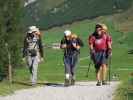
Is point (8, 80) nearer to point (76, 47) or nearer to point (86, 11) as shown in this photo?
point (76, 47)

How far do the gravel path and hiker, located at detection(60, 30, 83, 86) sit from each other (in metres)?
1.06

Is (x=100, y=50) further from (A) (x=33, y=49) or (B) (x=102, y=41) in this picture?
(A) (x=33, y=49)

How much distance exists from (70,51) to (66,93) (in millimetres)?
3482

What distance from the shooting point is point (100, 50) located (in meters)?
21.1

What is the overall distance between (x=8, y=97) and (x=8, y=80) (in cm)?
504

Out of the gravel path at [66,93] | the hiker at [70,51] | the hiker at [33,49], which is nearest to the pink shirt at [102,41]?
the hiker at [70,51]

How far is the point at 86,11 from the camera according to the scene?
144 metres

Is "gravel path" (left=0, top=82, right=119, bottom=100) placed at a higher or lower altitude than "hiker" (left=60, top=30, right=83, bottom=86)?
lower

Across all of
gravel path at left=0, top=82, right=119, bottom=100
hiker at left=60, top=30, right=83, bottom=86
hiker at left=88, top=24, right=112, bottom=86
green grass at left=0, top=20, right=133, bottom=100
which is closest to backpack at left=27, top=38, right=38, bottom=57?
hiker at left=60, top=30, right=83, bottom=86

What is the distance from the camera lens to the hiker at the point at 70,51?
2159cm

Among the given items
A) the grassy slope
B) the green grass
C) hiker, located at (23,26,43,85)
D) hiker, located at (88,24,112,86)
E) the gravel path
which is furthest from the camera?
the grassy slope

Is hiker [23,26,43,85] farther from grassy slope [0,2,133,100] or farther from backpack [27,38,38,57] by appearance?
grassy slope [0,2,133,100]

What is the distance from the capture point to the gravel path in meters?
17.4

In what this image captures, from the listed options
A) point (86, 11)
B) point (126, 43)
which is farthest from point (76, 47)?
point (86, 11)
